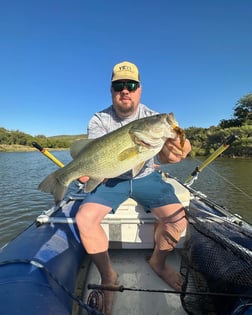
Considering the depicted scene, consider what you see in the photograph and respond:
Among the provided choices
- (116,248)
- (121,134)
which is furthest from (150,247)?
(121,134)

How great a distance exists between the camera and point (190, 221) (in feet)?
9.68

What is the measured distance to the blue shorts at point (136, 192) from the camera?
2.90 meters

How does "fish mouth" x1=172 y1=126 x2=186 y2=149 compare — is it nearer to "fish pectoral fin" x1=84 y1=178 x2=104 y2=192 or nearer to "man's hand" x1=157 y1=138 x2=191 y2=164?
"man's hand" x1=157 y1=138 x2=191 y2=164

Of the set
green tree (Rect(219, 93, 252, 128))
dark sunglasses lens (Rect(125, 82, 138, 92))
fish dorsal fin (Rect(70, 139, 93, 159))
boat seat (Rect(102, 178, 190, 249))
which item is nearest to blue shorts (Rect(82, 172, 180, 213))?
boat seat (Rect(102, 178, 190, 249))

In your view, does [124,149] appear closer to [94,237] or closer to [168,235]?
[94,237]

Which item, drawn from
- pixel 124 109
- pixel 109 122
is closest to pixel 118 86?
pixel 124 109

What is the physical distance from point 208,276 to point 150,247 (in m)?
1.26

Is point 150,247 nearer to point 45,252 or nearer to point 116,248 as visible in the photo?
point 116,248

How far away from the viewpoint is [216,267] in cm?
222

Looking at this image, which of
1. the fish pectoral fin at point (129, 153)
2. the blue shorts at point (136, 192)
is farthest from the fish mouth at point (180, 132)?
the blue shorts at point (136, 192)

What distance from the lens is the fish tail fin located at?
2.63m

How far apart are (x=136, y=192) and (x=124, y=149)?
31.6 inches

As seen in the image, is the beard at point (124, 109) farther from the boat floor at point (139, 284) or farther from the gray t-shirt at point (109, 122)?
the boat floor at point (139, 284)

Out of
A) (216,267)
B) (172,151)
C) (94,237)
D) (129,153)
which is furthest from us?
(94,237)
